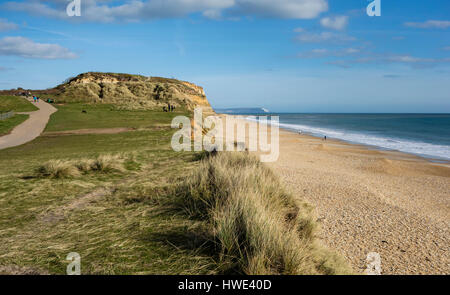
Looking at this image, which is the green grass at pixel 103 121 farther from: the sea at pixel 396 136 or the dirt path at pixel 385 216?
the sea at pixel 396 136

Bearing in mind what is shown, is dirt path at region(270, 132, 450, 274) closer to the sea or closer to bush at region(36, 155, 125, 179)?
bush at region(36, 155, 125, 179)

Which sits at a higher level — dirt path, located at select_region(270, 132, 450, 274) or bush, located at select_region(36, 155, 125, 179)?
bush, located at select_region(36, 155, 125, 179)

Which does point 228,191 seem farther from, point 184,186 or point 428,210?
point 428,210

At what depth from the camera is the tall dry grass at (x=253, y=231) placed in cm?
302

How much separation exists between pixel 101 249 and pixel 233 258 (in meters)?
1.57

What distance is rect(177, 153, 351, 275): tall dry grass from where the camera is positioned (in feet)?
9.89

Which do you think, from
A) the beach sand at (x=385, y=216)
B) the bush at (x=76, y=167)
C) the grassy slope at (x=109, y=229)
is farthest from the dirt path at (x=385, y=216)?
the bush at (x=76, y=167)

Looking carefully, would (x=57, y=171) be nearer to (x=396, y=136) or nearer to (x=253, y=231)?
(x=253, y=231)

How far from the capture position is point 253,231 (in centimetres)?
329

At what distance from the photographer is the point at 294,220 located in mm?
4945

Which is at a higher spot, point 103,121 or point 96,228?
point 103,121

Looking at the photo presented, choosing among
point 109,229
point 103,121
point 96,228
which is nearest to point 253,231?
point 109,229

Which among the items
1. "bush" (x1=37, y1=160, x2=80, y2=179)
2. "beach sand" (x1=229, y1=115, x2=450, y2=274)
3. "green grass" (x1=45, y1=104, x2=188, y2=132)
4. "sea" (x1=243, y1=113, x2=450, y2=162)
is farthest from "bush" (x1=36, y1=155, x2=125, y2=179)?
"sea" (x1=243, y1=113, x2=450, y2=162)

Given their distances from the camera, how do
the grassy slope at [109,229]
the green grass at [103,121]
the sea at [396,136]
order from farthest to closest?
the sea at [396,136]
the green grass at [103,121]
the grassy slope at [109,229]
